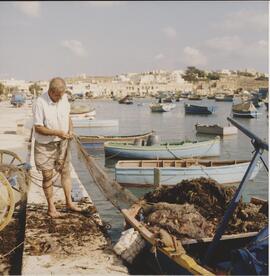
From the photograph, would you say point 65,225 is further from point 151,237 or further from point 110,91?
point 110,91

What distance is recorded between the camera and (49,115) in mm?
6434

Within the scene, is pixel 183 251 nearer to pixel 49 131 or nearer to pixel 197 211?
pixel 197 211

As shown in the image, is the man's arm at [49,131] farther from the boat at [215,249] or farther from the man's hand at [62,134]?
the boat at [215,249]

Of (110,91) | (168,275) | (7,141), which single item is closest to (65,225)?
(168,275)

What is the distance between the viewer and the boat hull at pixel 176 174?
14.8 meters

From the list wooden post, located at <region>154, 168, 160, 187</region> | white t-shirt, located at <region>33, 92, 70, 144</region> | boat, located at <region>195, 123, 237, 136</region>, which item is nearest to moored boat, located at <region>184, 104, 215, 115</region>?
boat, located at <region>195, 123, 237, 136</region>

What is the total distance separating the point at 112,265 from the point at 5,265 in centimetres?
165

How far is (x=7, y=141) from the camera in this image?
20.0 metres

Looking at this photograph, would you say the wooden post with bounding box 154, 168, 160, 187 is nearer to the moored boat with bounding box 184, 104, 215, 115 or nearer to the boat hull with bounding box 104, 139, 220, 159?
the boat hull with bounding box 104, 139, 220, 159

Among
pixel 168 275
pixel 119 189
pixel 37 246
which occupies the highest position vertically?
pixel 119 189

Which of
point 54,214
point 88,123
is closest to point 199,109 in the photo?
point 88,123

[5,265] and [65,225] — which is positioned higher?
[65,225]

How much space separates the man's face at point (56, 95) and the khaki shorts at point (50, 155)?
0.73m

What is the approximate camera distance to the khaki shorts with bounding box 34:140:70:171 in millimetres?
6672
